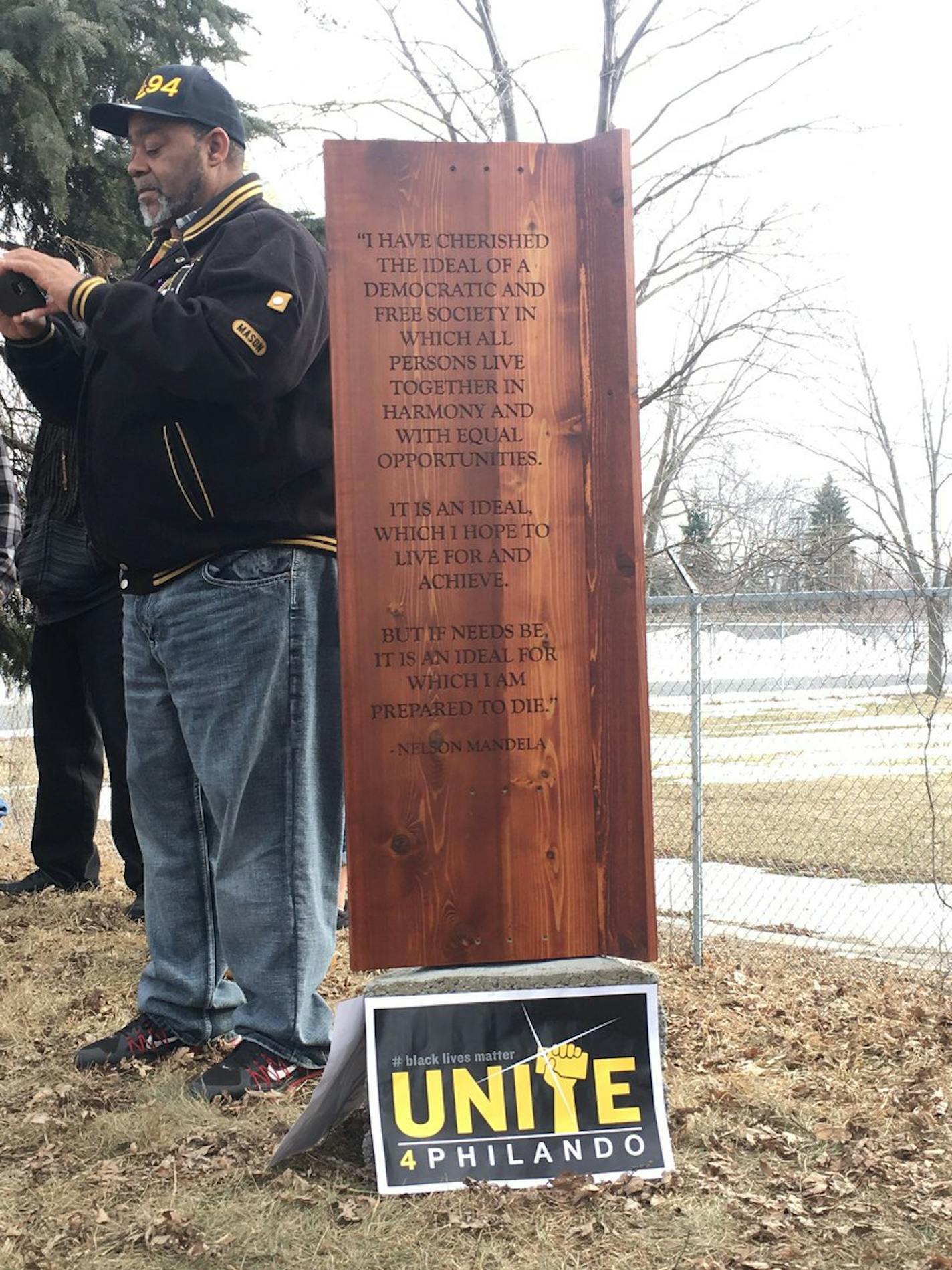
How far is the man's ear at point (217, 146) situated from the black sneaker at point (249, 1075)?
2156 mm

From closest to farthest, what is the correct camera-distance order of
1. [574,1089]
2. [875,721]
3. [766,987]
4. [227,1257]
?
1. [227,1257]
2. [574,1089]
3. [766,987]
4. [875,721]

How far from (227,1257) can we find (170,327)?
186 centimetres

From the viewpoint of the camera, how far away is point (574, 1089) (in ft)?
8.74

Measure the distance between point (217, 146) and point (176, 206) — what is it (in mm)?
179

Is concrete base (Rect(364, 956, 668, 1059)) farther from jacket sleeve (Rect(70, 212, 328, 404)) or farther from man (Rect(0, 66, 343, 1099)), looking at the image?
jacket sleeve (Rect(70, 212, 328, 404))

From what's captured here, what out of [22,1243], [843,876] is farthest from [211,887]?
[843,876]

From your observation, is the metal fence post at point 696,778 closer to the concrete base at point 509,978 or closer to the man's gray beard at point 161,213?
the concrete base at point 509,978

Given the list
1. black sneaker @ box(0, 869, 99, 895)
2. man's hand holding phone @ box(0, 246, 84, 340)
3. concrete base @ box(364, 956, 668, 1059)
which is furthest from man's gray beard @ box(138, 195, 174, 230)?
black sneaker @ box(0, 869, 99, 895)

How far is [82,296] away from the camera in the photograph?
113 inches

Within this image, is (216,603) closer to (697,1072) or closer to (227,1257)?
(227,1257)

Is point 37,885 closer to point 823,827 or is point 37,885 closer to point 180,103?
point 180,103

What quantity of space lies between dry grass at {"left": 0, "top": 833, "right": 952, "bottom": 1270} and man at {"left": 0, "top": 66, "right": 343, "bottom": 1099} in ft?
0.75

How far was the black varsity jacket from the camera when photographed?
280 cm

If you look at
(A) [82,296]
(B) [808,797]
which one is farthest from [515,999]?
(B) [808,797]
